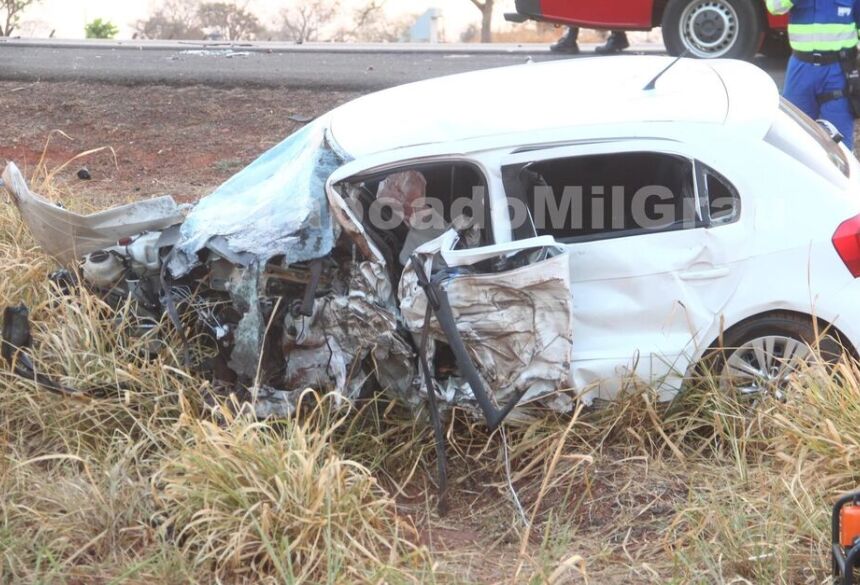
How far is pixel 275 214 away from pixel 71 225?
1257 millimetres

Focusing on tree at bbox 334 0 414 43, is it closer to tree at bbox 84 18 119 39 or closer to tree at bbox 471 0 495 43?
tree at bbox 471 0 495 43

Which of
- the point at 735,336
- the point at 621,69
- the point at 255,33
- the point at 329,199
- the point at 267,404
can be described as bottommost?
the point at 255,33

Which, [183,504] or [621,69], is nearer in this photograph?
[183,504]

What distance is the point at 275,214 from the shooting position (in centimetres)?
513

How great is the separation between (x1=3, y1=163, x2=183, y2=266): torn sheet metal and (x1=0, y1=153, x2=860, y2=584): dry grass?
348 millimetres

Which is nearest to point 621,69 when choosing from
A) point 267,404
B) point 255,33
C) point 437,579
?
point 267,404

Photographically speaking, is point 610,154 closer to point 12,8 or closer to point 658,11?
point 658,11

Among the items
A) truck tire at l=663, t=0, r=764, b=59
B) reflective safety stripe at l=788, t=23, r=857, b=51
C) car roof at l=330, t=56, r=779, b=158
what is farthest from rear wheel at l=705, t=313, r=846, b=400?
truck tire at l=663, t=0, r=764, b=59

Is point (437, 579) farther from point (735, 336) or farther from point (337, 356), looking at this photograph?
point (735, 336)

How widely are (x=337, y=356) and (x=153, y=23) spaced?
22.9m

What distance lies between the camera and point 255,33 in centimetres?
2662

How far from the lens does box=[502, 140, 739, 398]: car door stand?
4.92m

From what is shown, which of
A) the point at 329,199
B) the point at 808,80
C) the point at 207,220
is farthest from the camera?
the point at 808,80

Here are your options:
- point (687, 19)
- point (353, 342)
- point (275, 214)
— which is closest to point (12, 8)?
point (687, 19)
